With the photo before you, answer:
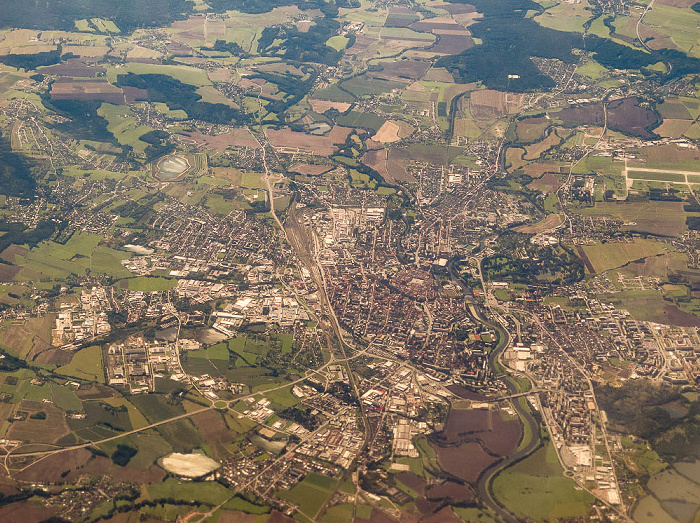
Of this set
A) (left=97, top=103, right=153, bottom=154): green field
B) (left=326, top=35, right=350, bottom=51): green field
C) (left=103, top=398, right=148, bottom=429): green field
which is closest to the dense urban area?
(left=103, top=398, right=148, bottom=429): green field

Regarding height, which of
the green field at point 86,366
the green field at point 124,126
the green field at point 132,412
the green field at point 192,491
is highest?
the green field at point 124,126

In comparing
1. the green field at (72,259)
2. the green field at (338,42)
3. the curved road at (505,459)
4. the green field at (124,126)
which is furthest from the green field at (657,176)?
the green field at (124,126)

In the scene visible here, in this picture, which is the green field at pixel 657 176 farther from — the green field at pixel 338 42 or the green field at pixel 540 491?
the green field at pixel 338 42

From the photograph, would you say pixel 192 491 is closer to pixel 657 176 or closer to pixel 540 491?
pixel 540 491

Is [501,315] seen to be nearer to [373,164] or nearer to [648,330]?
[648,330]

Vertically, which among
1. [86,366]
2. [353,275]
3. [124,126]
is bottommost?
[353,275]

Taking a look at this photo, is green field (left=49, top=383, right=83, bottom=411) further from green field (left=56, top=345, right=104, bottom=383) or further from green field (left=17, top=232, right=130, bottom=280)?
green field (left=17, top=232, right=130, bottom=280)

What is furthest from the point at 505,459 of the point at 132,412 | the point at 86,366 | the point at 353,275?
the point at 86,366
